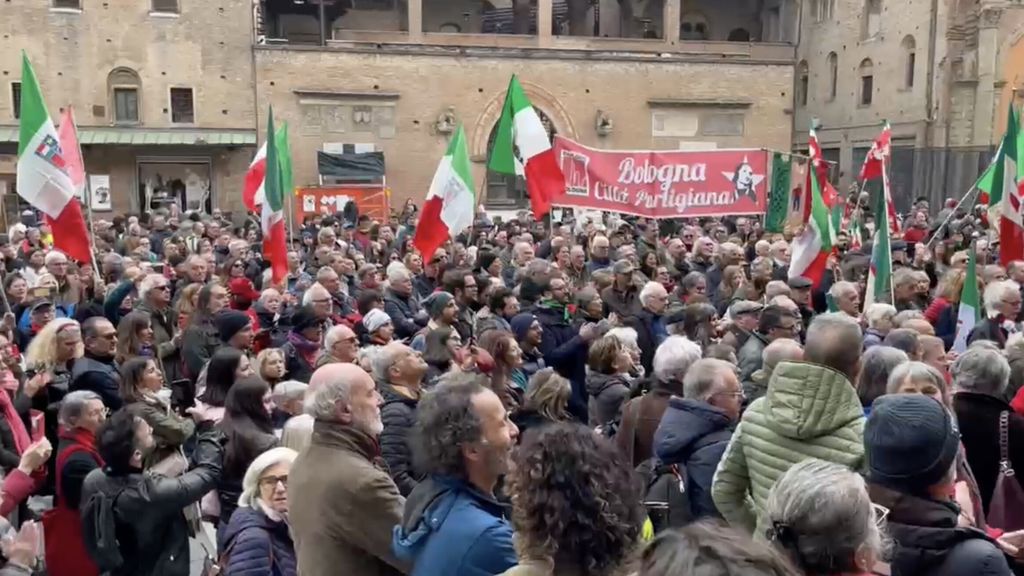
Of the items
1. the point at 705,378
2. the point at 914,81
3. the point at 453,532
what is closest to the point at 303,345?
the point at 705,378

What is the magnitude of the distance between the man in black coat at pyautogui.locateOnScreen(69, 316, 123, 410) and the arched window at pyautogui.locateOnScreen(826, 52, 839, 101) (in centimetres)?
3097

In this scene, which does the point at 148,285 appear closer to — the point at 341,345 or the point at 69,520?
the point at 341,345

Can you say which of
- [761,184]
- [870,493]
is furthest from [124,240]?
[870,493]

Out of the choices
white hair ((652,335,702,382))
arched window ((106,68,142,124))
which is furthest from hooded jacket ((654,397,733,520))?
arched window ((106,68,142,124))

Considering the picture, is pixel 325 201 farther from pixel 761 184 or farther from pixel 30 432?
pixel 30 432

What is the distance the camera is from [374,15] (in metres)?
34.1

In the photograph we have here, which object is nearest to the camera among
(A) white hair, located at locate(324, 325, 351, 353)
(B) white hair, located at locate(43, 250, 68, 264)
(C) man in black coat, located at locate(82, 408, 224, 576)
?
(C) man in black coat, located at locate(82, 408, 224, 576)

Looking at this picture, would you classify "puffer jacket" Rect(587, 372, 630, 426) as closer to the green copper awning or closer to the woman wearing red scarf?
the woman wearing red scarf

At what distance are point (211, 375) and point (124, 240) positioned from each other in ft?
31.7

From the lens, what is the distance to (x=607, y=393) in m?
5.39

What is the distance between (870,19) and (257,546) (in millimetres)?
32227

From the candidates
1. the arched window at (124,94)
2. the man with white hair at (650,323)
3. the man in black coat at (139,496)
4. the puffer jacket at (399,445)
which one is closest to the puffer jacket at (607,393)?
the puffer jacket at (399,445)

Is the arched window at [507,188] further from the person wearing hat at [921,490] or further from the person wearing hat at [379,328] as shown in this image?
the person wearing hat at [921,490]

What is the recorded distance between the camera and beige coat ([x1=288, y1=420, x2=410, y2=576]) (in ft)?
9.45
